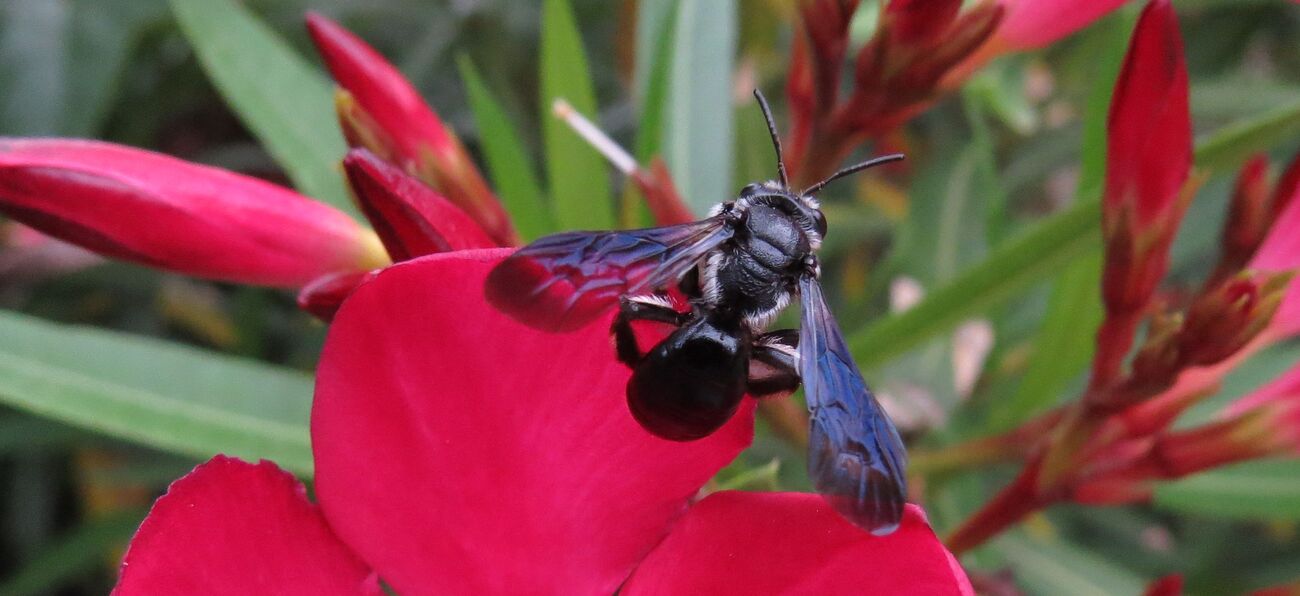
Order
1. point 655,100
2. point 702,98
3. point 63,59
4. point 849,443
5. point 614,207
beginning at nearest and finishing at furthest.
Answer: point 849,443, point 655,100, point 702,98, point 63,59, point 614,207

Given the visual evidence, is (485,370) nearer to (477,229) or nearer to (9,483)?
(477,229)

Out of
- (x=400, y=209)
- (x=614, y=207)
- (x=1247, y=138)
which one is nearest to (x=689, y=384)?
(x=400, y=209)

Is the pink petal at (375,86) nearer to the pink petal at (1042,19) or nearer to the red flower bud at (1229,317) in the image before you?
the pink petal at (1042,19)

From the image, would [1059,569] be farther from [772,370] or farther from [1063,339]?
[772,370]

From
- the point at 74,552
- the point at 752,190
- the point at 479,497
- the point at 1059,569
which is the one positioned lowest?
the point at 74,552

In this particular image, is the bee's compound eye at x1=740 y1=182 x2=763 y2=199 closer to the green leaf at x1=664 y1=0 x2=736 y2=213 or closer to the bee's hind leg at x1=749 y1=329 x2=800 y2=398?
the bee's hind leg at x1=749 y1=329 x2=800 y2=398

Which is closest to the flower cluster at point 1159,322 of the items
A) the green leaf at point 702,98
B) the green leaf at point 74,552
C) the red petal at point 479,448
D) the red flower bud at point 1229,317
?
the red flower bud at point 1229,317
